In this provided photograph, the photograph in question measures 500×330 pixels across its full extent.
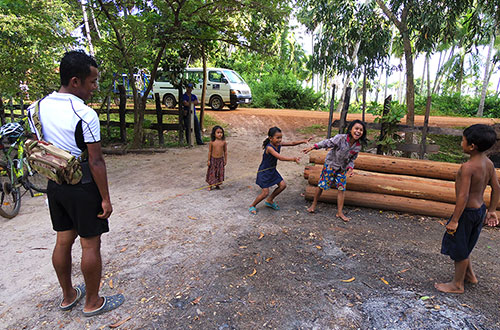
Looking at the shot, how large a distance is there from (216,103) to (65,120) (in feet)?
43.1

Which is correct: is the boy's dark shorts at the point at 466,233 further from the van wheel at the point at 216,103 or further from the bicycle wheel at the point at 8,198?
the van wheel at the point at 216,103

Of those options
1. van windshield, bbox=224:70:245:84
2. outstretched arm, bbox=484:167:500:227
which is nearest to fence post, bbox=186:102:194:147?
van windshield, bbox=224:70:245:84

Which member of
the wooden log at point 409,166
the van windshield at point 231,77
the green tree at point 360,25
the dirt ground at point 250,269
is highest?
the green tree at point 360,25

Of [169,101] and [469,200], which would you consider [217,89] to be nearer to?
[169,101]

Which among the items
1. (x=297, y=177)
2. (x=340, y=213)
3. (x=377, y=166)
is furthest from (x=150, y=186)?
(x=377, y=166)

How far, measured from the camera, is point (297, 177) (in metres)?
6.86

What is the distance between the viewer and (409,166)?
17.7 ft

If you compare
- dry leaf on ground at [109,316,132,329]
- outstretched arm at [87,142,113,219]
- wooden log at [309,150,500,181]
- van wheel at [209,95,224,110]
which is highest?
van wheel at [209,95,224,110]

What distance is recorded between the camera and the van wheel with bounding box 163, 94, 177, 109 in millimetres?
14150

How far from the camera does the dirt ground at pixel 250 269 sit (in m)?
2.43

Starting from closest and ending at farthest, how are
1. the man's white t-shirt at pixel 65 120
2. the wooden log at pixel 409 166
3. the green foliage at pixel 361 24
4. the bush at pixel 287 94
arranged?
the man's white t-shirt at pixel 65 120 < the wooden log at pixel 409 166 < the green foliage at pixel 361 24 < the bush at pixel 287 94

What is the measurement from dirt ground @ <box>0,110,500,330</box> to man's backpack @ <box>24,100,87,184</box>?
4.07ft

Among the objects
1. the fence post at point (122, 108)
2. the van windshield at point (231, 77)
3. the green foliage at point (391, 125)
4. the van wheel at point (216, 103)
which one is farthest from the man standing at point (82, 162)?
the van wheel at point (216, 103)

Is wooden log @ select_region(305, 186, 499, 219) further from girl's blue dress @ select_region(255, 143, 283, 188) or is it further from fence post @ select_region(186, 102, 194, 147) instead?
fence post @ select_region(186, 102, 194, 147)
